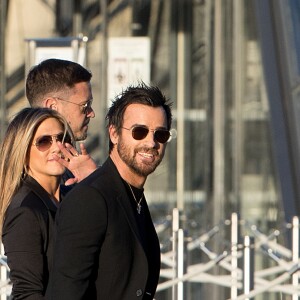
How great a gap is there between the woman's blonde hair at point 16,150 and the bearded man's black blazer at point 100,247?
374 mm

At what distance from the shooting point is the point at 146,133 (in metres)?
3.29

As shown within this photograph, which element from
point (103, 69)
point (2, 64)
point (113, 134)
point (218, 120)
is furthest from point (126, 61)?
point (113, 134)

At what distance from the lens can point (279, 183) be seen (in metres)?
12.2

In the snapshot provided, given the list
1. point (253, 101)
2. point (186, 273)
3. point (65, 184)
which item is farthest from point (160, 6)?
point (65, 184)

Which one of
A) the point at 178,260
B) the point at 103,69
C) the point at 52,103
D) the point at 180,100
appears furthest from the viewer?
the point at 180,100

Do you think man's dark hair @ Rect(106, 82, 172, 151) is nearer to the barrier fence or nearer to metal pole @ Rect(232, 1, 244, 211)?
the barrier fence

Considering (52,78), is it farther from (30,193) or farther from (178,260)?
(178,260)

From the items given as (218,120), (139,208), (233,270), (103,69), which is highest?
(103,69)

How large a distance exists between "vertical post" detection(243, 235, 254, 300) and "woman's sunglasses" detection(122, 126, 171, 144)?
3159mm

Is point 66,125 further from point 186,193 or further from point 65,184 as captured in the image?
point 186,193

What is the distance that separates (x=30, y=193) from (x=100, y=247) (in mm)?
451

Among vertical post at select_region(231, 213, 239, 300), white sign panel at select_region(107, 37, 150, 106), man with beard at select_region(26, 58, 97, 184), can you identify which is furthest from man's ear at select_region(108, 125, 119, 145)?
white sign panel at select_region(107, 37, 150, 106)

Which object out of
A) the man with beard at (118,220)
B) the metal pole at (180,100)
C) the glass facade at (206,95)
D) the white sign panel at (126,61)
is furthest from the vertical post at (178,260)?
the metal pole at (180,100)

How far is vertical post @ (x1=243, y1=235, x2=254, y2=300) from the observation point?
6465mm
